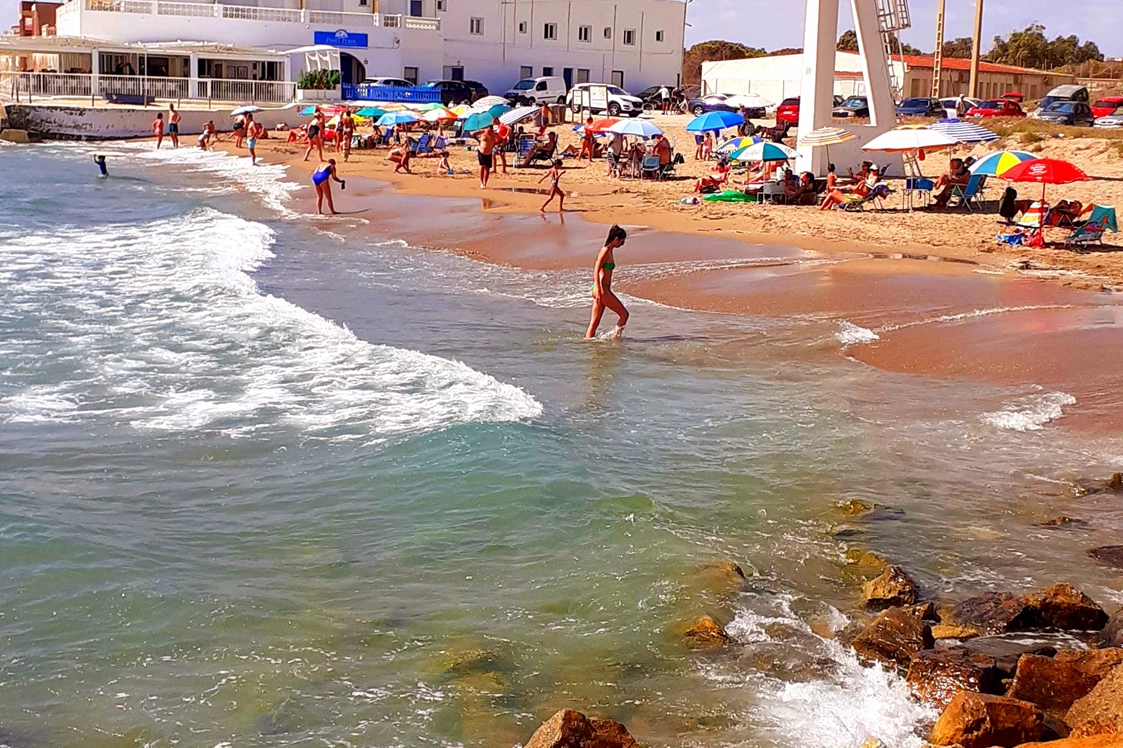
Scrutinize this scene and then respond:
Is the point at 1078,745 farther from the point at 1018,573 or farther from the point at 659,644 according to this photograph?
the point at 1018,573

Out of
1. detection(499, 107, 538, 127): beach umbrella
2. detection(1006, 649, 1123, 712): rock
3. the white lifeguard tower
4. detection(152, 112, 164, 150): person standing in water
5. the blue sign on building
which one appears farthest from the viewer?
the blue sign on building

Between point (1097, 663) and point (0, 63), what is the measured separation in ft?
215

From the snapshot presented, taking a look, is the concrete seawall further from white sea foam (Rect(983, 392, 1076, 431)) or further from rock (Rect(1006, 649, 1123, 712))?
rock (Rect(1006, 649, 1123, 712))

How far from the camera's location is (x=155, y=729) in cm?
551

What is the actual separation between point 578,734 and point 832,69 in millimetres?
23750

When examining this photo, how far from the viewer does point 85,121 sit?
1768 inches

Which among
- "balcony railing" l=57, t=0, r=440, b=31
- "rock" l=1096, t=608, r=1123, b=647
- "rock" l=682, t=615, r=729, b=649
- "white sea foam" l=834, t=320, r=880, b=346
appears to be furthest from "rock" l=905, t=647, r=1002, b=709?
"balcony railing" l=57, t=0, r=440, b=31

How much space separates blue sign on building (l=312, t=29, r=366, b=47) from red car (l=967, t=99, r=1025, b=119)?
1138 inches

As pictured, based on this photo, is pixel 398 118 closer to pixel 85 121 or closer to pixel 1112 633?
pixel 85 121

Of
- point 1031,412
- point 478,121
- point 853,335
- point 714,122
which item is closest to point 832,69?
point 714,122

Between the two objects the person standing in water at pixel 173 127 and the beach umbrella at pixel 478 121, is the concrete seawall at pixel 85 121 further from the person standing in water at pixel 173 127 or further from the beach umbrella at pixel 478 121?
the beach umbrella at pixel 478 121

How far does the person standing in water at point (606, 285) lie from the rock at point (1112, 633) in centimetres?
718

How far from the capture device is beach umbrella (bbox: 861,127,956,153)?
71.9ft

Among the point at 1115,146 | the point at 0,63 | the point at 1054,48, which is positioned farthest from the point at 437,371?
the point at 1054,48
